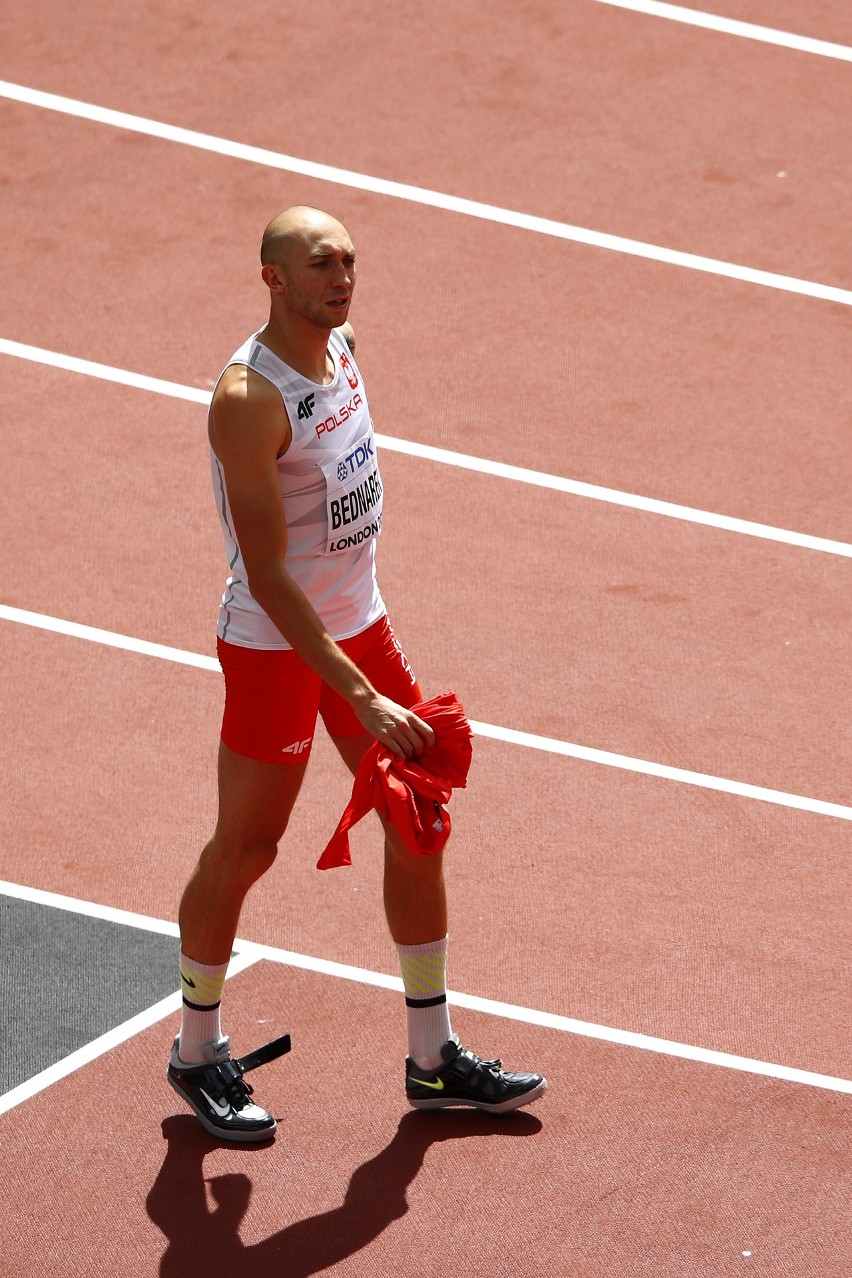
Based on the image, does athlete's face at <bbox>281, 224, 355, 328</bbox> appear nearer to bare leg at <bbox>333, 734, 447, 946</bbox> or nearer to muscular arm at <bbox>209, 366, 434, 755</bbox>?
muscular arm at <bbox>209, 366, 434, 755</bbox>

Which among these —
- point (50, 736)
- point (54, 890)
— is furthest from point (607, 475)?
point (54, 890)

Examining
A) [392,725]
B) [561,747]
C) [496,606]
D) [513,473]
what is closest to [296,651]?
[392,725]

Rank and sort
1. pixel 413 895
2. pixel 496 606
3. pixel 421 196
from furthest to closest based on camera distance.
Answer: pixel 421 196 → pixel 496 606 → pixel 413 895

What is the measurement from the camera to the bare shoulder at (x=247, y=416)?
471 cm

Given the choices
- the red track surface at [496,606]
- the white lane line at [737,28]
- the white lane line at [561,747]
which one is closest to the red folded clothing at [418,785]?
the red track surface at [496,606]

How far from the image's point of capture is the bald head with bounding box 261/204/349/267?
4766 mm

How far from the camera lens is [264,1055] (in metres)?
5.42

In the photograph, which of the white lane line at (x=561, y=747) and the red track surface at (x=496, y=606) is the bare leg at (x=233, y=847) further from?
the white lane line at (x=561, y=747)

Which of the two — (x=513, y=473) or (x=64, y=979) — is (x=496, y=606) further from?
(x=64, y=979)

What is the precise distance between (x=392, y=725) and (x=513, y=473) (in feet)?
13.1

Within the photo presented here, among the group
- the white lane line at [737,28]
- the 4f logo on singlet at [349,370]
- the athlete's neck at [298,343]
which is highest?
the athlete's neck at [298,343]

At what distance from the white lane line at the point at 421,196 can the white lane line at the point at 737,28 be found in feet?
8.25

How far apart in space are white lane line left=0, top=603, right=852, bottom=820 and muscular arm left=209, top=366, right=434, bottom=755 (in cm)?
231

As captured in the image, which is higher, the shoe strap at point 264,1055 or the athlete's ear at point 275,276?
the athlete's ear at point 275,276
